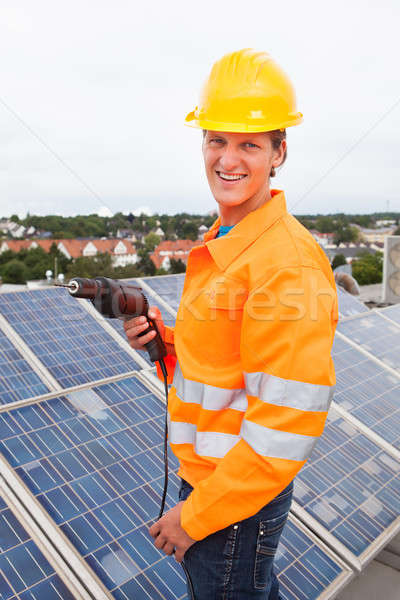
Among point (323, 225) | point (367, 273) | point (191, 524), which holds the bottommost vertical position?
point (367, 273)

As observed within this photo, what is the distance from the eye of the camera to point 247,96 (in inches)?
77.3

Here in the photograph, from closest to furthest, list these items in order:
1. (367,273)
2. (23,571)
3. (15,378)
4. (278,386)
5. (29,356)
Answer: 1. (278,386)
2. (23,571)
3. (15,378)
4. (29,356)
5. (367,273)

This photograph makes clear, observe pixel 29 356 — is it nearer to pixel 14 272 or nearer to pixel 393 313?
pixel 393 313

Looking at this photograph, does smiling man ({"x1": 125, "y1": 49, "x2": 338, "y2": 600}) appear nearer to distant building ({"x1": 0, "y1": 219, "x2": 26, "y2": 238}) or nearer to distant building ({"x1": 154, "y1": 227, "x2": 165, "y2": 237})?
distant building ({"x1": 154, "y1": 227, "x2": 165, "y2": 237})

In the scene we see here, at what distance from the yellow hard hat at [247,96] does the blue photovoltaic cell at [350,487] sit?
4.42 metres

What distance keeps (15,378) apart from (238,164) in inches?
210

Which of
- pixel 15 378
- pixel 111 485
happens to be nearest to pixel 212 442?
pixel 111 485

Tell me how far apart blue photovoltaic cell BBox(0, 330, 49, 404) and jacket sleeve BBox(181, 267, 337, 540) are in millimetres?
4806

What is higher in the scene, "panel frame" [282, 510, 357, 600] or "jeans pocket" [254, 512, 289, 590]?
"jeans pocket" [254, 512, 289, 590]

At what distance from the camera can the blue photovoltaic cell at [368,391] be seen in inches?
280

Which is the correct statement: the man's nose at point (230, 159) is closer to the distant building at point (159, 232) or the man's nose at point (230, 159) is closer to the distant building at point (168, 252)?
the distant building at point (168, 252)

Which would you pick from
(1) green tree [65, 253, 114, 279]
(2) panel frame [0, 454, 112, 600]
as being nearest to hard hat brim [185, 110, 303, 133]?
(2) panel frame [0, 454, 112, 600]

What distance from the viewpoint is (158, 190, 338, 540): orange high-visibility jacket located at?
171cm

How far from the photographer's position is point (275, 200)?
6.87ft
